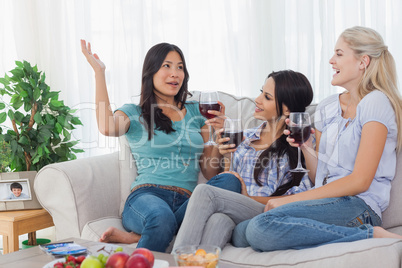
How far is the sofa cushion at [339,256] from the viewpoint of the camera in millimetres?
1520

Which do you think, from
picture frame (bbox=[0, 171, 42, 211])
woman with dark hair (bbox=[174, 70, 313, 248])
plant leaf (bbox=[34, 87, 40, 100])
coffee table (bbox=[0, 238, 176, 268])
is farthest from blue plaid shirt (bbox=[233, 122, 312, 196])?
plant leaf (bbox=[34, 87, 40, 100])

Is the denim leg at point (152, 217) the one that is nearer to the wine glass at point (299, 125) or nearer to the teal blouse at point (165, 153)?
the teal blouse at point (165, 153)

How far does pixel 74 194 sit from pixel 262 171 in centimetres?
92

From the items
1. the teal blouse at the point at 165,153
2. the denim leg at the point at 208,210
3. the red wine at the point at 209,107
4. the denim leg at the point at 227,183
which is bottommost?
the denim leg at the point at 208,210

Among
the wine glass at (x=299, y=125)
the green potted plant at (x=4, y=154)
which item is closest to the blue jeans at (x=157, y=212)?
the wine glass at (x=299, y=125)

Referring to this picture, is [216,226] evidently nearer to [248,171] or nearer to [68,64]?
[248,171]

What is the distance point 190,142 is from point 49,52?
Answer: 77.2 inches

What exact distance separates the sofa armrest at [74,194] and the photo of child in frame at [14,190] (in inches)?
15.2

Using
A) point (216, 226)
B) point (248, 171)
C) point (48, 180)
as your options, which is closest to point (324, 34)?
point (248, 171)

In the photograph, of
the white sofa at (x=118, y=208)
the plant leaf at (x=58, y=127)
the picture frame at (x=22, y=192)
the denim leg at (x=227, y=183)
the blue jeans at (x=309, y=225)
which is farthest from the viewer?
the plant leaf at (x=58, y=127)

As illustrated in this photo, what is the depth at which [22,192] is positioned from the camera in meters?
2.64

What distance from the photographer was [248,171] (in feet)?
7.72

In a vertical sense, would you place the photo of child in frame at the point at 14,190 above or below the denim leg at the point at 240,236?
above

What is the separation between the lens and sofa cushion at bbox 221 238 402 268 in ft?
4.99
